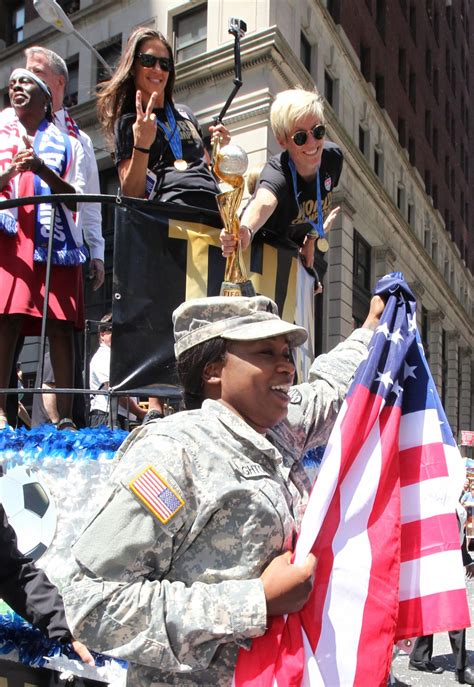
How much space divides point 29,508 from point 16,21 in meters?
26.4

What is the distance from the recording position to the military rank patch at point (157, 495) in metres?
1.70

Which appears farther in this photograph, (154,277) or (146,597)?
(154,277)

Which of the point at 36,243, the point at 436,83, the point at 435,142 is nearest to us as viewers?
the point at 36,243

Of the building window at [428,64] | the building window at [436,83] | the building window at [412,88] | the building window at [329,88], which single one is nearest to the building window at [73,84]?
the building window at [329,88]

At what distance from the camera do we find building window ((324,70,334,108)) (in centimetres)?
2138

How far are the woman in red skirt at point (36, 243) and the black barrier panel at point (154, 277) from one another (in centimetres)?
50

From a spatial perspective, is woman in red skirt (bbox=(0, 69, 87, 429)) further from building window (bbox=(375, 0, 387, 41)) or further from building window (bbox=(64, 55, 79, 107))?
building window (bbox=(375, 0, 387, 41))

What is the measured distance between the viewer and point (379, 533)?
2.05 meters

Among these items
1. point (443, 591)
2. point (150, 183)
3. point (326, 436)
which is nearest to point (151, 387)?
point (326, 436)

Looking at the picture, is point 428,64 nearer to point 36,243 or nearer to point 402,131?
point 402,131

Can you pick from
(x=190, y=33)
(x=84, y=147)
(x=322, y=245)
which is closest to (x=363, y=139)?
(x=190, y=33)

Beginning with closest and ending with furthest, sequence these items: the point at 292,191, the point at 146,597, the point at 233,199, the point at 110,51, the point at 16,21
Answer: the point at 146,597, the point at 233,199, the point at 292,191, the point at 110,51, the point at 16,21

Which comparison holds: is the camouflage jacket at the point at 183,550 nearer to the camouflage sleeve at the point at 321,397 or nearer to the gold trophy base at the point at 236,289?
the camouflage sleeve at the point at 321,397

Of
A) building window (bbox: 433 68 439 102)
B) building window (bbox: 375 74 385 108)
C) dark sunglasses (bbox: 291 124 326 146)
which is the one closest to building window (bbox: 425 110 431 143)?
building window (bbox: 433 68 439 102)
